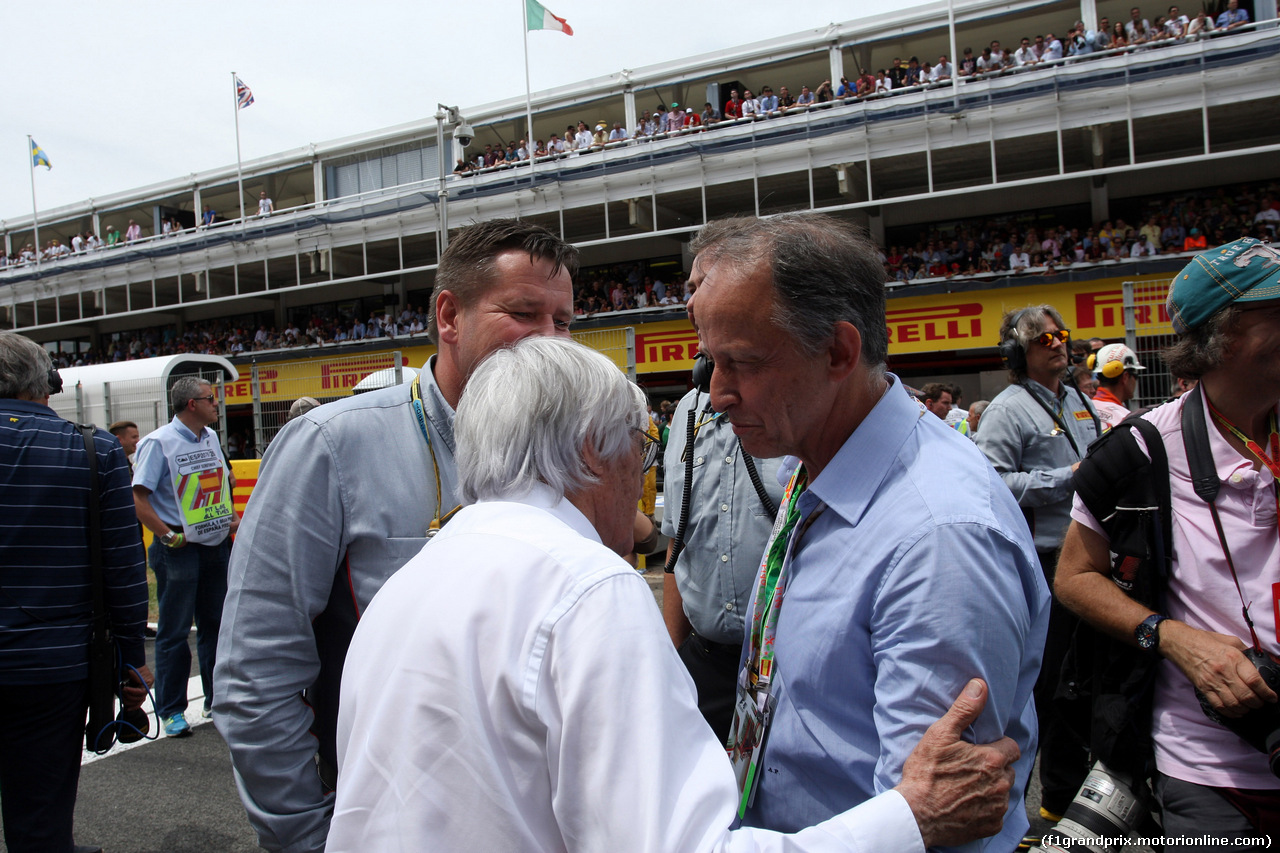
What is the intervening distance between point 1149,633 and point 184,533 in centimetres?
537

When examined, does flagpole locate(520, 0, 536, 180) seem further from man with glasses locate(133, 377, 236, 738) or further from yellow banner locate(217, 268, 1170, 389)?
man with glasses locate(133, 377, 236, 738)

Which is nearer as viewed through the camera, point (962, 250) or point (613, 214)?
point (962, 250)

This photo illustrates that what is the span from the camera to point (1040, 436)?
3.94 m

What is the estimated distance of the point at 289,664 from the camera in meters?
1.80

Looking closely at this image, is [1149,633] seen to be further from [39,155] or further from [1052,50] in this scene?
[39,155]

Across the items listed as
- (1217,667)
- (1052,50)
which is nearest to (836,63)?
(1052,50)

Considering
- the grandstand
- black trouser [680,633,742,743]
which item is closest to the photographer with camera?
black trouser [680,633,742,743]

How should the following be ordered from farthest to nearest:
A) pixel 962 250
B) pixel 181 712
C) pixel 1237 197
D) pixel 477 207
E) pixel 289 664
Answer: pixel 477 207
pixel 962 250
pixel 1237 197
pixel 181 712
pixel 289 664

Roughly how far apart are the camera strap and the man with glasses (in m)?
4.99

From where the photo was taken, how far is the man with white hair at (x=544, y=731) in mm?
1002

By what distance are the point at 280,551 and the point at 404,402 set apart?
485 millimetres

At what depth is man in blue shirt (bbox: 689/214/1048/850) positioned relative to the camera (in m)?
1.25

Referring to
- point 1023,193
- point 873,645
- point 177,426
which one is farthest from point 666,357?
point 873,645

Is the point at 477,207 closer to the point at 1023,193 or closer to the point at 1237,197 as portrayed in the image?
the point at 1023,193
